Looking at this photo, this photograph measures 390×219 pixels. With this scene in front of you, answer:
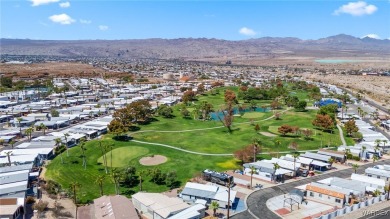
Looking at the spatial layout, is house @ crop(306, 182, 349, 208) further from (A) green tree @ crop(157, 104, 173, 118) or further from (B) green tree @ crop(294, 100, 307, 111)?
(B) green tree @ crop(294, 100, 307, 111)

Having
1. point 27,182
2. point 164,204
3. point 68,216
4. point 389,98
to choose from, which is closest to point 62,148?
point 27,182

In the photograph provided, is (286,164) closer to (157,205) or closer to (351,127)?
(157,205)

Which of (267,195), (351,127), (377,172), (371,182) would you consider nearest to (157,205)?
(267,195)

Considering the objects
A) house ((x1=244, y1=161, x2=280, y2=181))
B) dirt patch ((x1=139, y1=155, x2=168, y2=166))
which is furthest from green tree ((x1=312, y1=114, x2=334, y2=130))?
dirt patch ((x1=139, y1=155, x2=168, y2=166))

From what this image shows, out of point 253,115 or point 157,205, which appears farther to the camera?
point 253,115

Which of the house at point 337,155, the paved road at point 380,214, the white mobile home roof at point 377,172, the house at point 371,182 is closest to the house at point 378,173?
the white mobile home roof at point 377,172

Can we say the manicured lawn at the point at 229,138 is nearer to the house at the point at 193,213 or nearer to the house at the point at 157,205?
the house at the point at 157,205

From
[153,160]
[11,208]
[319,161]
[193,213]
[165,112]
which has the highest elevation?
[165,112]

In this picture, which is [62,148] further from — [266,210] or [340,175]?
[340,175]
